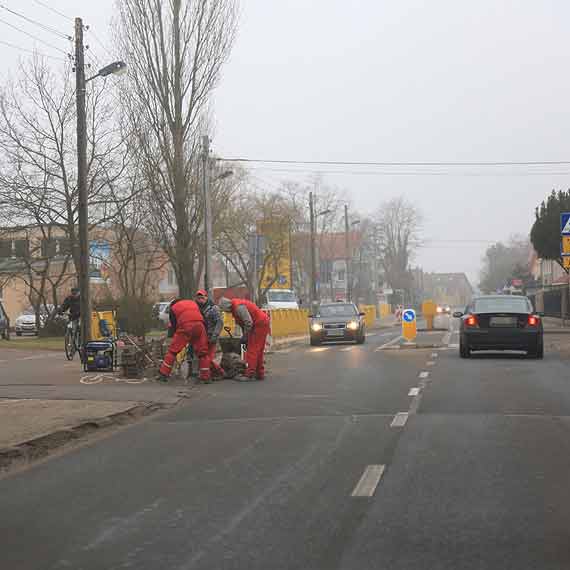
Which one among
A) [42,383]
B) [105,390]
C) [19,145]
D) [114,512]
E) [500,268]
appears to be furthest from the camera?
[500,268]

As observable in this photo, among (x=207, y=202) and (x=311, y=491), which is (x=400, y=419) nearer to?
(x=311, y=491)

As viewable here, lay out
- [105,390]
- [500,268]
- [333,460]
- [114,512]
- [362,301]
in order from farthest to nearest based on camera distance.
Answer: [500,268]
[362,301]
[105,390]
[333,460]
[114,512]

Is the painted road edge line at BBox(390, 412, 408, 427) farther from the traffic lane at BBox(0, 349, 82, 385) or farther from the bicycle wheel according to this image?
the bicycle wheel

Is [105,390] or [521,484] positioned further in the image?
[105,390]

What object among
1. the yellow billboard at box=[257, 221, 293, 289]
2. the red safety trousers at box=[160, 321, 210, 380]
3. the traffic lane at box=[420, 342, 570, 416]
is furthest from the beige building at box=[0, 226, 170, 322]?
the red safety trousers at box=[160, 321, 210, 380]

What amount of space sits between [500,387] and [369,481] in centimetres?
876

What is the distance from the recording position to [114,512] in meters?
7.22

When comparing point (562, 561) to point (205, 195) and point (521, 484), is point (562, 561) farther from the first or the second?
point (205, 195)

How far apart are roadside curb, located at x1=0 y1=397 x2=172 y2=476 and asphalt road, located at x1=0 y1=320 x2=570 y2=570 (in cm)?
40

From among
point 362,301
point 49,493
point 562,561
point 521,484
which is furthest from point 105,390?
point 362,301

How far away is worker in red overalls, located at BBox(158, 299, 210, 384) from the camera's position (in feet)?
57.0

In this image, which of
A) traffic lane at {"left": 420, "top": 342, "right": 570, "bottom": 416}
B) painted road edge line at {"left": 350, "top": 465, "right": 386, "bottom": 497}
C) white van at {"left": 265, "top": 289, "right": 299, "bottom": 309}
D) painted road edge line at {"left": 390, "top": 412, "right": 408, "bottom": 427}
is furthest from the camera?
white van at {"left": 265, "top": 289, "right": 299, "bottom": 309}

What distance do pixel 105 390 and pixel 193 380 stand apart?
2.29 m

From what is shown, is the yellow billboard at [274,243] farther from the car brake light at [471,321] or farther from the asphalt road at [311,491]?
the asphalt road at [311,491]
